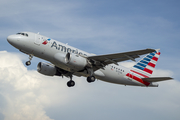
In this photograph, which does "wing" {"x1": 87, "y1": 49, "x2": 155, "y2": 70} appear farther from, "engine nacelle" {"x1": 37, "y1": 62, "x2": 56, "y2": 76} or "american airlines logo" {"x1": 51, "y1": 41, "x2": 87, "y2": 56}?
"engine nacelle" {"x1": 37, "y1": 62, "x2": 56, "y2": 76}

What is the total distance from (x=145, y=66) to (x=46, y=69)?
15211 mm

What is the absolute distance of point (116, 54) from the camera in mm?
28312

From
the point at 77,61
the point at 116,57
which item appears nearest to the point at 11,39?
the point at 77,61

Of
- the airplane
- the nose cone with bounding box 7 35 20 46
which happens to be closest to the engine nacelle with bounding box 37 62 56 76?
the airplane

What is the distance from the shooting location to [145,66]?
3784 cm

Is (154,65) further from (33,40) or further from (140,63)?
(33,40)

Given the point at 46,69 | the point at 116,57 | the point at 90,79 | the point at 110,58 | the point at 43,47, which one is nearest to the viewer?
the point at 43,47

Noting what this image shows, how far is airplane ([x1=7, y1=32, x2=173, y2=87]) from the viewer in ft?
91.5

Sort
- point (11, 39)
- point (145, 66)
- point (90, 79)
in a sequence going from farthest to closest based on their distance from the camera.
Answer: point (145, 66) < point (90, 79) < point (11, 39)

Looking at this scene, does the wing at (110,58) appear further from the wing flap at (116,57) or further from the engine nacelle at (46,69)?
the engine nacelle at (46,69)

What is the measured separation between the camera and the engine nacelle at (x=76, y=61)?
92.8ft

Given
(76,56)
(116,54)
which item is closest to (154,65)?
(116,54)

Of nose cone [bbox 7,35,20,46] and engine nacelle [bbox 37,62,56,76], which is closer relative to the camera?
nose cone [bbox 7,35,20,46]

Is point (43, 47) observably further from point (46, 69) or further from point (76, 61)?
point (46, 69)
